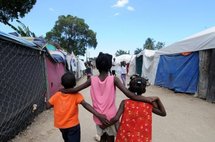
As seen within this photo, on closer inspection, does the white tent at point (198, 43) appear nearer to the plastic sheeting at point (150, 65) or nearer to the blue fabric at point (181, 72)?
the blue fabric at point (181, 72)

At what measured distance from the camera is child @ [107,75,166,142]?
283 cm

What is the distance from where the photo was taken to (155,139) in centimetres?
499

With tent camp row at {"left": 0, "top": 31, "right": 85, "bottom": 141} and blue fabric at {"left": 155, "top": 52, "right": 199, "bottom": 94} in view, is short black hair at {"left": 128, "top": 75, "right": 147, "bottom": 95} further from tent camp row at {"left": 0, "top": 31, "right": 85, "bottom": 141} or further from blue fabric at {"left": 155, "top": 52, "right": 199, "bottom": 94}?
blue fabric at {"left": 155, "top": 52, "right": 199, "bottom": 94}

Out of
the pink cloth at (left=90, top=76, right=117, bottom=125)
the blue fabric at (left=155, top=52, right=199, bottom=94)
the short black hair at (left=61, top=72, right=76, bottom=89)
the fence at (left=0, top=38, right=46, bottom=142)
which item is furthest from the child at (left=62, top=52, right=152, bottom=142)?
the blue fabric at (left=155, top=52, right=199, bottom=94)

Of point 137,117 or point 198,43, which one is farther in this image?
point 198,43

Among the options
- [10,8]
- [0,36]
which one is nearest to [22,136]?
[0,36]

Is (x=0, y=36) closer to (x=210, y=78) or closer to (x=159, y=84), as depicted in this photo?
(x=210, y=78)

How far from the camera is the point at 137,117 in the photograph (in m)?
2.83

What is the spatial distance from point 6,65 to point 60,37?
56264mm

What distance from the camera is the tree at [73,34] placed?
58.2m

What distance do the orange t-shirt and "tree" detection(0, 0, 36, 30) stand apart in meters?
18.9

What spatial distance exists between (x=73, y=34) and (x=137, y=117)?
5730 cm

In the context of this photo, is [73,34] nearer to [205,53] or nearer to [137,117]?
[205,53]

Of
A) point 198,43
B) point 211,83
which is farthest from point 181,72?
point 211,83
